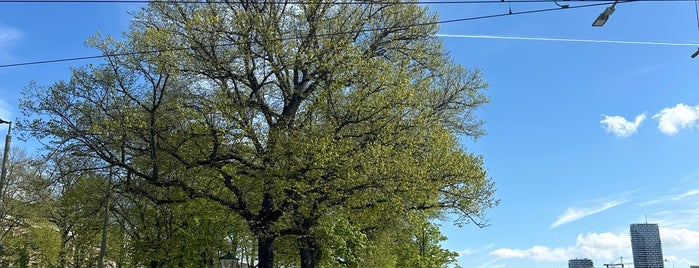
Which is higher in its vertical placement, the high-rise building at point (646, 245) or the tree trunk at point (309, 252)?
the high-rise building at point (646, 245)

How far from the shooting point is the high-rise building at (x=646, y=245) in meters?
129

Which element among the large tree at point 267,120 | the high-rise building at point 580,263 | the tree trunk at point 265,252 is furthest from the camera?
the high-rise building at point 580,263

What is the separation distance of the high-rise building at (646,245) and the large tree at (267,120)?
393ft

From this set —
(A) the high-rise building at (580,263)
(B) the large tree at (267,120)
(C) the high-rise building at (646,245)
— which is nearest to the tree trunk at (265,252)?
(B) the large tree at (267,120)

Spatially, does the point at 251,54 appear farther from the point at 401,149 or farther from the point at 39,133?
the point at 39,133

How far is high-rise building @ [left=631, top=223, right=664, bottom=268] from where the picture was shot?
423 ft

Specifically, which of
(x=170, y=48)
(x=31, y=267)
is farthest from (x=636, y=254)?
(x=170, y=48)

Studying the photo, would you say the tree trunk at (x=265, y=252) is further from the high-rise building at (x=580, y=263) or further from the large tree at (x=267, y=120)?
the high-rise building at (x=580, y=263)

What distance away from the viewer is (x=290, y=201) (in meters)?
21.0

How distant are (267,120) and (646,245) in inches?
4957

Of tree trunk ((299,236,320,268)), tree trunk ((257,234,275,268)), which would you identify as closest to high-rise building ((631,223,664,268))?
tree trunk ((299,236,320,268))

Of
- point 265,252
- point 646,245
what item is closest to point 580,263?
point 646,245

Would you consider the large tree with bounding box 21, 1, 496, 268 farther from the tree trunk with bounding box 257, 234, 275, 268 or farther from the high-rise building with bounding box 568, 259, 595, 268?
the high-rise building with bounding box 568, 259, 595, 268

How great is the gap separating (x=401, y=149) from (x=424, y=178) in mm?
1311
